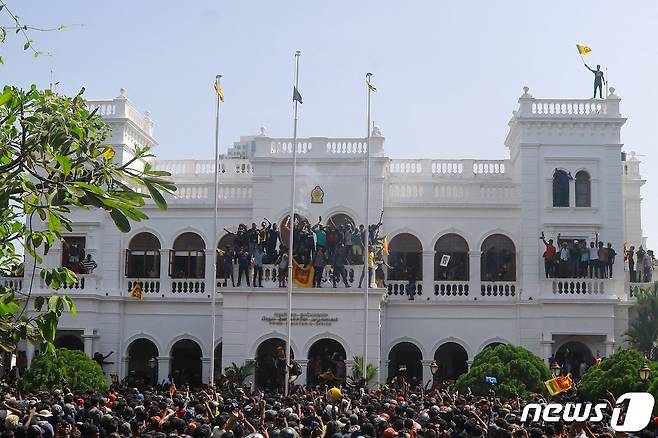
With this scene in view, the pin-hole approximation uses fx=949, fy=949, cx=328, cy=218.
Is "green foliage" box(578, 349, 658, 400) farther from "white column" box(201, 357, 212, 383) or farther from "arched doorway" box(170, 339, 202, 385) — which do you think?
"arched doorway" box(170, 339, 202, 385)

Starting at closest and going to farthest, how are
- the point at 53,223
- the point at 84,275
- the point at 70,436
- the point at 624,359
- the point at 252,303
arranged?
the point at 53,223
the point at 70,436
the point at 624,359
the point at 252,303
the point at 84,275

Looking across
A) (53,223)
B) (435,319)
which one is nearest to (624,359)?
(435,319)

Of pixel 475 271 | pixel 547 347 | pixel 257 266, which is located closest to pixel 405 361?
pixel 475 271

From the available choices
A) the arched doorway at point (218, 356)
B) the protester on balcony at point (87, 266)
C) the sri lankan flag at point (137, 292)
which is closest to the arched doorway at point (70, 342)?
the protester on balcony at point (87, 266)

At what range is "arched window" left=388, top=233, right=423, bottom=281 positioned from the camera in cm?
3528

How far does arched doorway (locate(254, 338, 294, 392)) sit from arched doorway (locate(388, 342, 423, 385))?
4.35 meters

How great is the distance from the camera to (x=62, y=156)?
6.98 m

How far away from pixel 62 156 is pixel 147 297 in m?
28.9

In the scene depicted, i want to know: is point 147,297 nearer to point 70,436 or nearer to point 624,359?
point 624,359

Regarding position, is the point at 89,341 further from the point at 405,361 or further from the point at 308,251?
the point at 405,361

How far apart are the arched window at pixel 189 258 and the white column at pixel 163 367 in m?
3.18

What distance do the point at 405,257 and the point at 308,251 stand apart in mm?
4625

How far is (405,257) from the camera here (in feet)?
116

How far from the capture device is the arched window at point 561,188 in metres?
34.7
